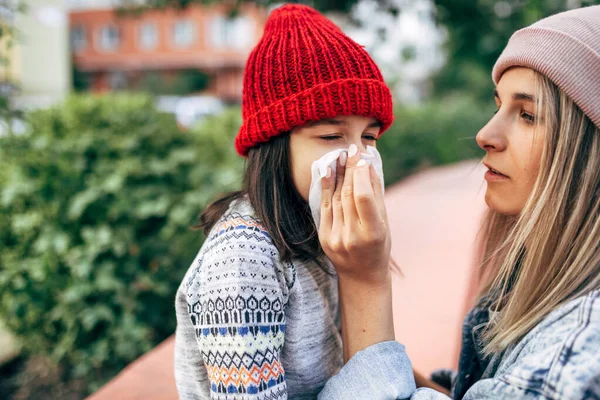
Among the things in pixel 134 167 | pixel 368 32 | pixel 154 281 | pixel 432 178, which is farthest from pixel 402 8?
pixel 432 178

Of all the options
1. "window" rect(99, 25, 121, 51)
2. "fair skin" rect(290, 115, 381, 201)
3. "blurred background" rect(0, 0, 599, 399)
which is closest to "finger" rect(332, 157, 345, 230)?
"fair skin" rect(290, 115, 381, 201)

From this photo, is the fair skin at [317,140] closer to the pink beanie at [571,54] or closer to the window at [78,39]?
the pink beanie at [571,54]

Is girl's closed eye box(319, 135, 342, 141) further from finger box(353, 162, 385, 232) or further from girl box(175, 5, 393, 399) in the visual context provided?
finger box(353, 162, 385, 232)

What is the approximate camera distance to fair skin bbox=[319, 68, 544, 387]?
4.66ft

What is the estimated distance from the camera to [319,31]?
173 cm

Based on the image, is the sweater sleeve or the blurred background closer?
the sweater sleeve

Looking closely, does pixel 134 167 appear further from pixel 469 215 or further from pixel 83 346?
pixel 469 215

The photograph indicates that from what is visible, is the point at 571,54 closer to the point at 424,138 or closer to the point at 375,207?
the point at 375,207

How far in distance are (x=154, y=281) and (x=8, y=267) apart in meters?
0.98

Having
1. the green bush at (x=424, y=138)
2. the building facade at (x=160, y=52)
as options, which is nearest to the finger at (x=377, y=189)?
the green bush at (x=424, y=138)

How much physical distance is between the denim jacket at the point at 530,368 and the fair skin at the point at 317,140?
0.56 meters

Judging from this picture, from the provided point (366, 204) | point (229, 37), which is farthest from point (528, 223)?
point (229, 37)

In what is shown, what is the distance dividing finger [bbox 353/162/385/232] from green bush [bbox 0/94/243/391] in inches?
101

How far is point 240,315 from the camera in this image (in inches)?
53.4
